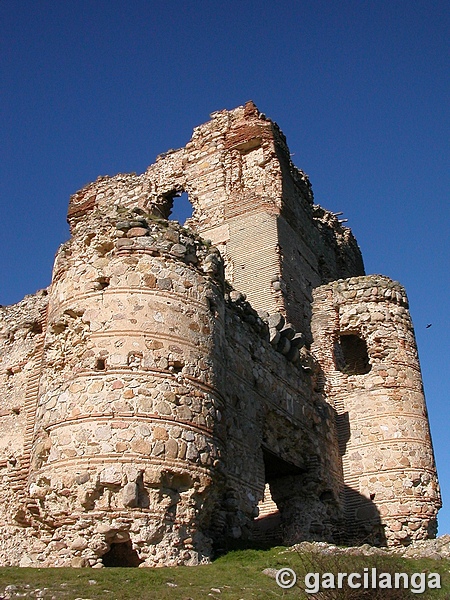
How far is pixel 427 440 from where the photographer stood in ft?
50.9

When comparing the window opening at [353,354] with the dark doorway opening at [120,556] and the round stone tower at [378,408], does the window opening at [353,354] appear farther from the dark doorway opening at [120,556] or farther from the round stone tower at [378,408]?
the dark doorway opening at [120,556]

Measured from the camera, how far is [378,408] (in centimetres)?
1567

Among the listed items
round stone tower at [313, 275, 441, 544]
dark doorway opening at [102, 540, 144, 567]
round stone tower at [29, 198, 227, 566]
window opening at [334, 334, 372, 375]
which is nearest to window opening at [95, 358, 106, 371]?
round stone tower at [29, 198, 227, 566]

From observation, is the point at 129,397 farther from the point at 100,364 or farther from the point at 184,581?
the point at 184,581

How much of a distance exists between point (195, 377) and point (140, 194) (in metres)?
12.3

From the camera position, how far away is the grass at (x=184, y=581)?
22.9 ft

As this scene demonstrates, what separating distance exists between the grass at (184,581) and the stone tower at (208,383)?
69 cm

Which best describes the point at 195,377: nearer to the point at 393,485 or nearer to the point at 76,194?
the point at 393,485

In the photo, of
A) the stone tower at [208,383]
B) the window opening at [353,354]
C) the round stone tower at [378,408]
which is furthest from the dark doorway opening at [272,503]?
the window opening at [353,354]

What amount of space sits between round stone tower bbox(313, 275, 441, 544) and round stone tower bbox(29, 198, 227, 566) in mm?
6066

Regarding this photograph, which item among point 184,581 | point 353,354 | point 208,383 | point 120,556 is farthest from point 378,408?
point 184,581

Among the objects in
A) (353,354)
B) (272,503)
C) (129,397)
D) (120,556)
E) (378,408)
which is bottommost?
(120,556)

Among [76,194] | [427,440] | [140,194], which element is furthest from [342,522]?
[76,194]

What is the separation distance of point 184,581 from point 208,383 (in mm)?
2949
